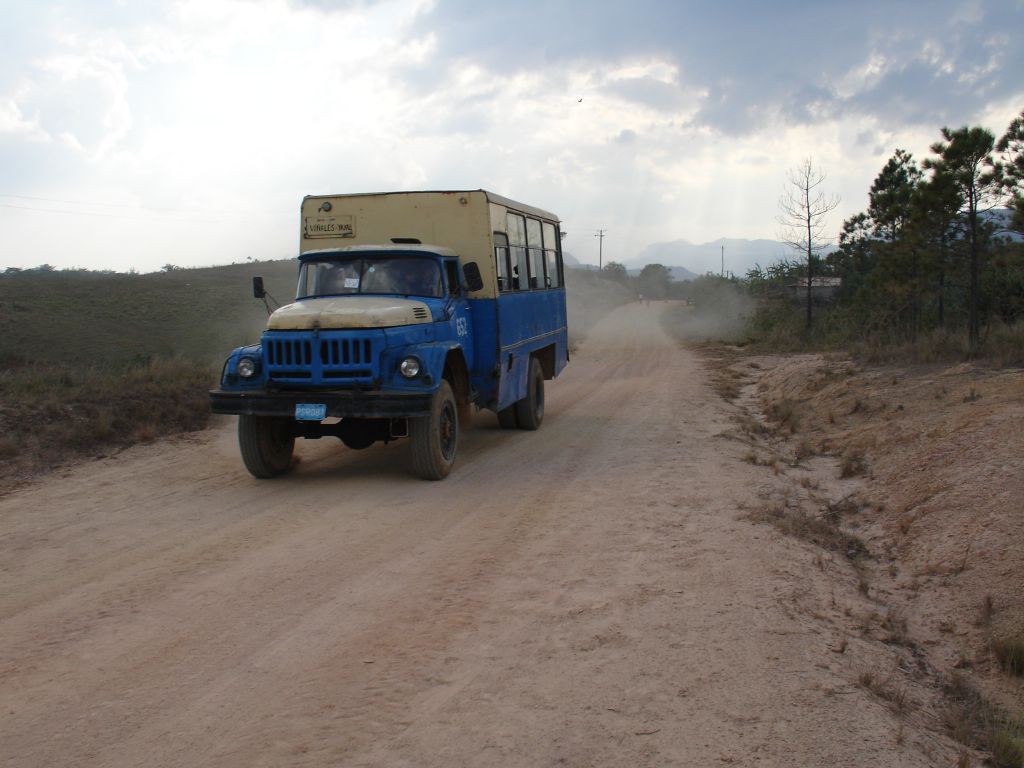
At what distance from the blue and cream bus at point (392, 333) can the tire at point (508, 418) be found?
0.43 feet

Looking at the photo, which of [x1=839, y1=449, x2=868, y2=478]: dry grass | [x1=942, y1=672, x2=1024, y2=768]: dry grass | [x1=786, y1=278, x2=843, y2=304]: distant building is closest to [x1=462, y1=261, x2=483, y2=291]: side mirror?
[x1=839, y1=449, x2=868, y2=478]: dry grass

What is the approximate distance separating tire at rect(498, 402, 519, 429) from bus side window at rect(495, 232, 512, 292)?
6.46 feet

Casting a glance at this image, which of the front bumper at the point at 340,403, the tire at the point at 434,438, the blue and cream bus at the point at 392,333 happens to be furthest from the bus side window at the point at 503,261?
the front bumper at the point at 340,403

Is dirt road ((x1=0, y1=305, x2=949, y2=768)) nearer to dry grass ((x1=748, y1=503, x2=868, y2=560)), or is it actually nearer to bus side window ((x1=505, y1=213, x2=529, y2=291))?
dry grass ((x1=748, y1=503, x2=868, y2=560))

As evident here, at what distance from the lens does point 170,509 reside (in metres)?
7.68

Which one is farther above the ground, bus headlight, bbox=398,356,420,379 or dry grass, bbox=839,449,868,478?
bus headlight, bbox=398,356,420,379

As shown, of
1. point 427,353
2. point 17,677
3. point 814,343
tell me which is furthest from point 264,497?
point 814,343

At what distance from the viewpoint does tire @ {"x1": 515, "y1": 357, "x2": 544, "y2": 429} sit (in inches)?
473

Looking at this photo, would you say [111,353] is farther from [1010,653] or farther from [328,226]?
[1010,653]

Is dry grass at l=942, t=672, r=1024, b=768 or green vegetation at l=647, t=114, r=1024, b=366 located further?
green vegetation at l=647, t=114, r=1024, b=366

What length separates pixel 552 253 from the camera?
14.0 metres

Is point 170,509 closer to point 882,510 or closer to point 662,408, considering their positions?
point 882,510

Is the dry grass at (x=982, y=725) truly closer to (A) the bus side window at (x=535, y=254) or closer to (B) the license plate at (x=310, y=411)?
(B) the license plate at (x=310, y=411)

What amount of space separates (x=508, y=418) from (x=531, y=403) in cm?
40
